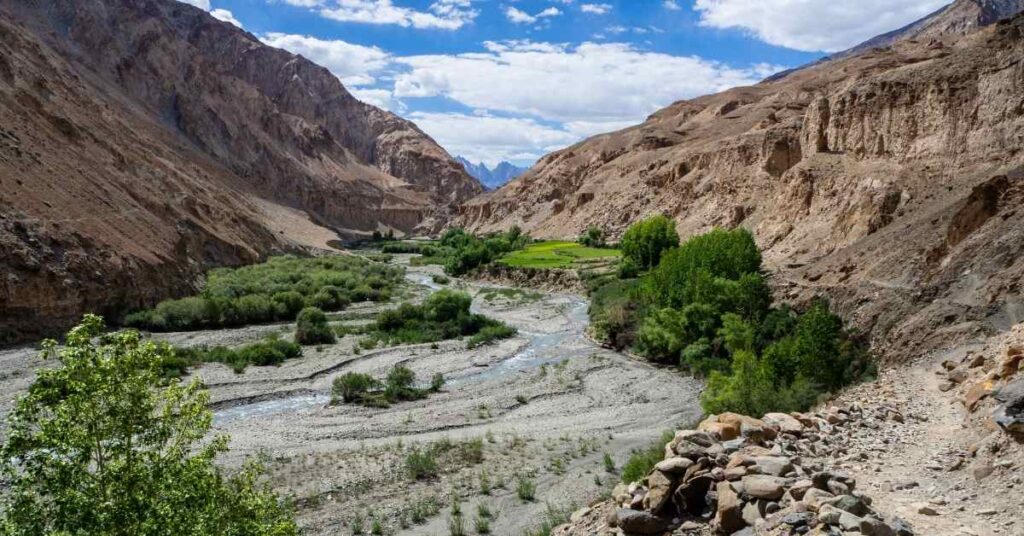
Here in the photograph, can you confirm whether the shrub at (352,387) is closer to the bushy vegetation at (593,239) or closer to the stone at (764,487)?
the stone at (764,487)

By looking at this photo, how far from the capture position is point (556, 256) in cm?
6606

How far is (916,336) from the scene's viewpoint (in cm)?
1955

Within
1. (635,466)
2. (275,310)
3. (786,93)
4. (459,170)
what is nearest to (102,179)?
(275,310)

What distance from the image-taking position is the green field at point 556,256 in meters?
61.9

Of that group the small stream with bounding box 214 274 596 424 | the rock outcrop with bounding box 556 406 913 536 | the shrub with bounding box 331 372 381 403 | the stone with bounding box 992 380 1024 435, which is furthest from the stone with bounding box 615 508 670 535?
the shrub with bounding box 331 372 381 403

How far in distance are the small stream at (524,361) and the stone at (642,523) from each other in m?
17.8

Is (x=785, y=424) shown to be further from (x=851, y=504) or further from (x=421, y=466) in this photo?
(x=421, y=466)

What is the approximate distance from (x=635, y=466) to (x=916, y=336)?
10.7 metres

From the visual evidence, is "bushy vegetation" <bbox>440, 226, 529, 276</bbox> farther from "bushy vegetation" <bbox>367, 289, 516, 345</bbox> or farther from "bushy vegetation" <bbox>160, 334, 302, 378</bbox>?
"bushy vegetation" <bbox>160, 334, 302, 378</bbox>

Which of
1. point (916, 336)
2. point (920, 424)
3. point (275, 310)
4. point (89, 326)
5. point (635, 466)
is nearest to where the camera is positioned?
point (89, 326)

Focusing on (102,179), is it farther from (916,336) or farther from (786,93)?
(786,93)

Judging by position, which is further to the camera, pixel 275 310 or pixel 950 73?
pixel 275 310

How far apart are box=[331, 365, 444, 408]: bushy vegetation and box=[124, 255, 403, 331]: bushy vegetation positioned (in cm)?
1643

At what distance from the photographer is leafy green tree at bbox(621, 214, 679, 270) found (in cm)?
5156
